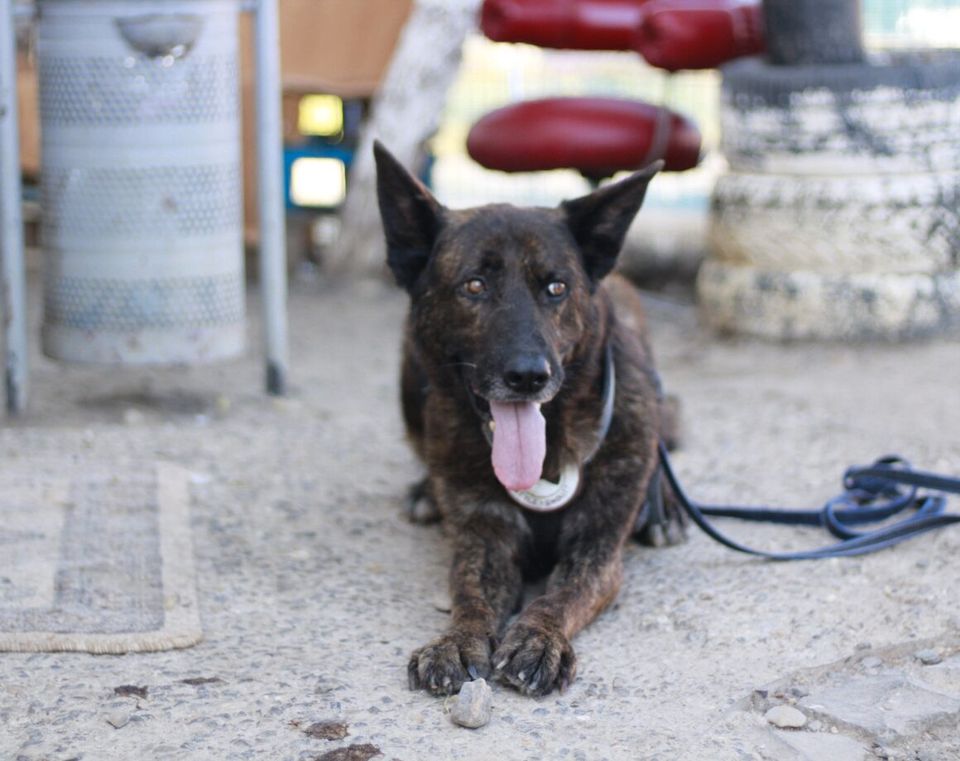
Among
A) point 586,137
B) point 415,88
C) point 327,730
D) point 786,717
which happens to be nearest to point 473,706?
point 327,730

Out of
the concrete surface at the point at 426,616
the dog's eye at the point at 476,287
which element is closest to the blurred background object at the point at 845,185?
the concrete surface at the point at 426,616

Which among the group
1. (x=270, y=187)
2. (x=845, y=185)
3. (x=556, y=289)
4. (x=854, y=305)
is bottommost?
(x=854, y=305)

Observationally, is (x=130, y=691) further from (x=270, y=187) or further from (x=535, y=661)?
(x=270, y=187)

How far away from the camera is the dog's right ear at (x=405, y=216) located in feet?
11.5

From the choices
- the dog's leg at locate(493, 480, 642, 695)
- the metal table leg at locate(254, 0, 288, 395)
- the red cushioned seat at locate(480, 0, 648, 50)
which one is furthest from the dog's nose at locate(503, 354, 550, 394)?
the red cushioned seat at locate(480, 0, 648, 50)

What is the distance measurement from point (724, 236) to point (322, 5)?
3150 mm

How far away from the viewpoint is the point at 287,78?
822 centimetres

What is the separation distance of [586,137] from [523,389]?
409 cm

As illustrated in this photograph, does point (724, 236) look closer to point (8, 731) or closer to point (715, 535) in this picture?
point (715, 535)

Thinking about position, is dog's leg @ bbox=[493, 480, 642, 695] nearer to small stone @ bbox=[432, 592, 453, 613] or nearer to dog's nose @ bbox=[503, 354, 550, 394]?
small stone @ bbox=[432, 592, 453, 613]

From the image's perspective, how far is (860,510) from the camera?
399 cm

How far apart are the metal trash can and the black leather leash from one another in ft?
6.74

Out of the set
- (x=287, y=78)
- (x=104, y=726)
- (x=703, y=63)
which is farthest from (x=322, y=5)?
(x=104, y=726)

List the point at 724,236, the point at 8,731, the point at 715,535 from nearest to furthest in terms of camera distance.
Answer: the point at 8,731 → the point at 715,535 → the point at 724,236
